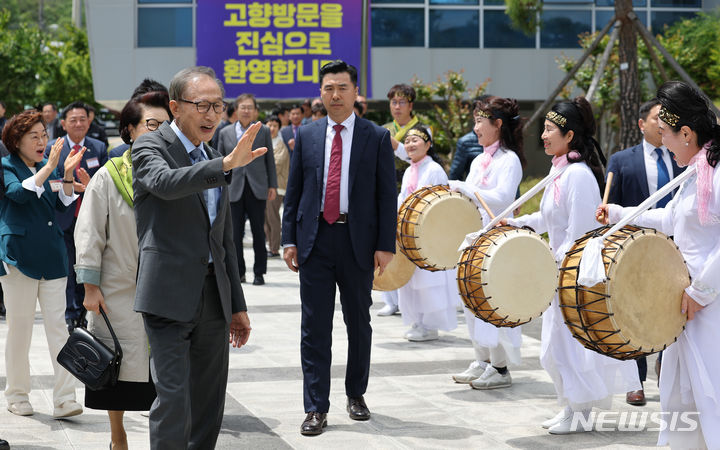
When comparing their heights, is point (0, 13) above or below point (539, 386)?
above

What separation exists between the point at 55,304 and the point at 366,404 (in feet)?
6.98

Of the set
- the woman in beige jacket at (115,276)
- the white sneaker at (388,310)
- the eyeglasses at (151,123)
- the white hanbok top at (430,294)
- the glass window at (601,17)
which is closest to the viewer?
the woman in beige jacket at (115,276)

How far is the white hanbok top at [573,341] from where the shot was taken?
18.9 ft

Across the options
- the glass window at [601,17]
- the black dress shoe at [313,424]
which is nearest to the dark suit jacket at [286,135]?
the black dress shoe at [313,424]

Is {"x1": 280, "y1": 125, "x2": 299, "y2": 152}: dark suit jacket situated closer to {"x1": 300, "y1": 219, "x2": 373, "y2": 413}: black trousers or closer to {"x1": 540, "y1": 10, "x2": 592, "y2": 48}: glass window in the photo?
{"x1": 300, "y1": 219, "x2": 373, "y2": 413}: black trousers

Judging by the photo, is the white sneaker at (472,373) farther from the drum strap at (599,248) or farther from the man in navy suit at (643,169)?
the drum strap at (599,248)

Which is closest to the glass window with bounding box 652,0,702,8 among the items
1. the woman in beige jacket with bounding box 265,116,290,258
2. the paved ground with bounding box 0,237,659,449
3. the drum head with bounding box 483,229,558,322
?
the woman in beige jacket with bounding box 265,116,290,258

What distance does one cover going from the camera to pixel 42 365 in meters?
7.60

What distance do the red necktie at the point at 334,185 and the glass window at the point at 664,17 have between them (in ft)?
72.7

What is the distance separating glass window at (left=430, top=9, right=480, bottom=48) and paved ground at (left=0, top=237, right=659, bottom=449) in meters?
17.5

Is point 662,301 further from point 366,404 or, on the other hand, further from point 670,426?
point 366,404

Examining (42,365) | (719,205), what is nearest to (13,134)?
(42,365)

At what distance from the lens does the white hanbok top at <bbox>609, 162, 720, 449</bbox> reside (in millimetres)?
4461

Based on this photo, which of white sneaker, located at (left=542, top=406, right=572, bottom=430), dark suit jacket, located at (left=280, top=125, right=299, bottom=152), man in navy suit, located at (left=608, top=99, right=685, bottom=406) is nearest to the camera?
white sneaker, located at (left=542, top=406, right=572, bottom=430)
